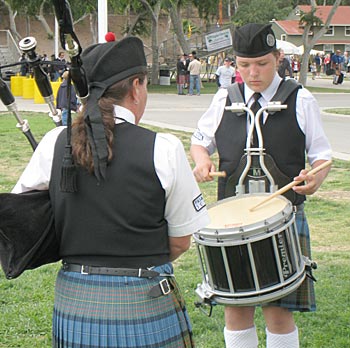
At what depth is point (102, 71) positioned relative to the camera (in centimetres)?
260

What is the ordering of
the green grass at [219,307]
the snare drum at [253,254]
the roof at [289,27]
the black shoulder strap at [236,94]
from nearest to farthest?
the snare drum at [253,254] < the black shoulder strap at [236,94] < the green grass at [219,307] < the roof at [289,27]

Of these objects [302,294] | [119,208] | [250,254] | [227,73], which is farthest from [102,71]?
Answer: [227,73]

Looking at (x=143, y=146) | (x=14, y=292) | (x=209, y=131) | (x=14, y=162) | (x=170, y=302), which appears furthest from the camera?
(x=14, y=162)

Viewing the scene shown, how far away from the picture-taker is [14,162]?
39.8 ft

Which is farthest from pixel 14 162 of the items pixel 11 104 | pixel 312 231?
pixel 11 104

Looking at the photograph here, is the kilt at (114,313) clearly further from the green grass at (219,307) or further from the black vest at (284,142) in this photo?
the green grass at (219,307)

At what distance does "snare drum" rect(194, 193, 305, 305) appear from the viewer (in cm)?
334

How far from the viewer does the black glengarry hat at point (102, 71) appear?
251 cm

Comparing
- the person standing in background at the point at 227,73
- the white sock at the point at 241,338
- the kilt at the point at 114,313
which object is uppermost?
the kilt at the point at 114,313

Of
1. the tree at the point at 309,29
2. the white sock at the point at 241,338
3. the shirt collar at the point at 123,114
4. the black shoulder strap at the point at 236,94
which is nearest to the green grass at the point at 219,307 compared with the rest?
the white sock at the point at 241,338

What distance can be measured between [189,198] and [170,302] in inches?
15.5

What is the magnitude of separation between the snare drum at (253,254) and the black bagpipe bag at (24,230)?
3.01 ft

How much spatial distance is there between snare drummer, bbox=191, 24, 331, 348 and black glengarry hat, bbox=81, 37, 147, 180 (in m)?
1.25

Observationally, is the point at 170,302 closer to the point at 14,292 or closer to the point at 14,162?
the point at 14,292
